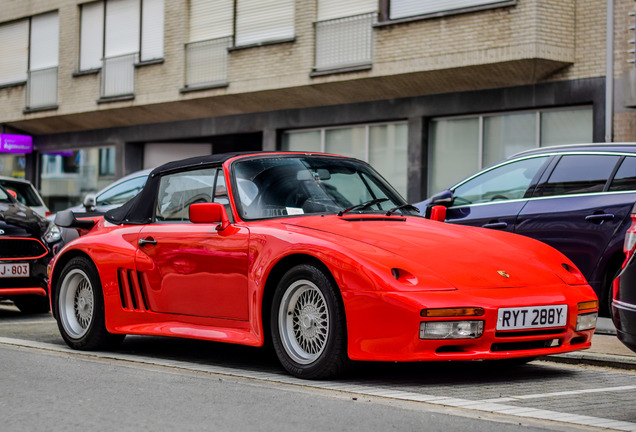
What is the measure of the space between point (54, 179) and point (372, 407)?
29.3 metres

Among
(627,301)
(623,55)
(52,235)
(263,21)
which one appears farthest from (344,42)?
(627,301)

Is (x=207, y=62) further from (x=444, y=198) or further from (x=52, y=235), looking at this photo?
(x=444, y=198)

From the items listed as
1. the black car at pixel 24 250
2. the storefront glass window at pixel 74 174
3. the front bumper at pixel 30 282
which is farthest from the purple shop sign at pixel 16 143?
the front bumper at pixel 30 282

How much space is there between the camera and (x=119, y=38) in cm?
2895

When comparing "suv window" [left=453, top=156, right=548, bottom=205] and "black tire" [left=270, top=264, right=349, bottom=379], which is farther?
"suv window" [left=453, top=156, right=548, bottom=205]

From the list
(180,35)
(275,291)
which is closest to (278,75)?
(180,35)

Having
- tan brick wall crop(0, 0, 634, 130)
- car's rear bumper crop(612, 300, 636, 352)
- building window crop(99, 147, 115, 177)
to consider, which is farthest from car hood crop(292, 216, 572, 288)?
building window crop(99, 147, 115, 177)

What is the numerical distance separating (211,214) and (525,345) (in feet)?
7.66

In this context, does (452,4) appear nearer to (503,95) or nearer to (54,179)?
(503,95)

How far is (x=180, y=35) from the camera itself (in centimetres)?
2680

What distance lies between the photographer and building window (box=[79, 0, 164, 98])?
91.6 feet

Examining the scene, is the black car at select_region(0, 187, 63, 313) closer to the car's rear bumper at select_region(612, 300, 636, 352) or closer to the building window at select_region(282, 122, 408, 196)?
the car's rear bumper at select_region(612, 300, 636, 352)

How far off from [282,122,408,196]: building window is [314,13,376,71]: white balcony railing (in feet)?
5.51

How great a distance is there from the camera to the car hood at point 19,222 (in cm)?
1135
